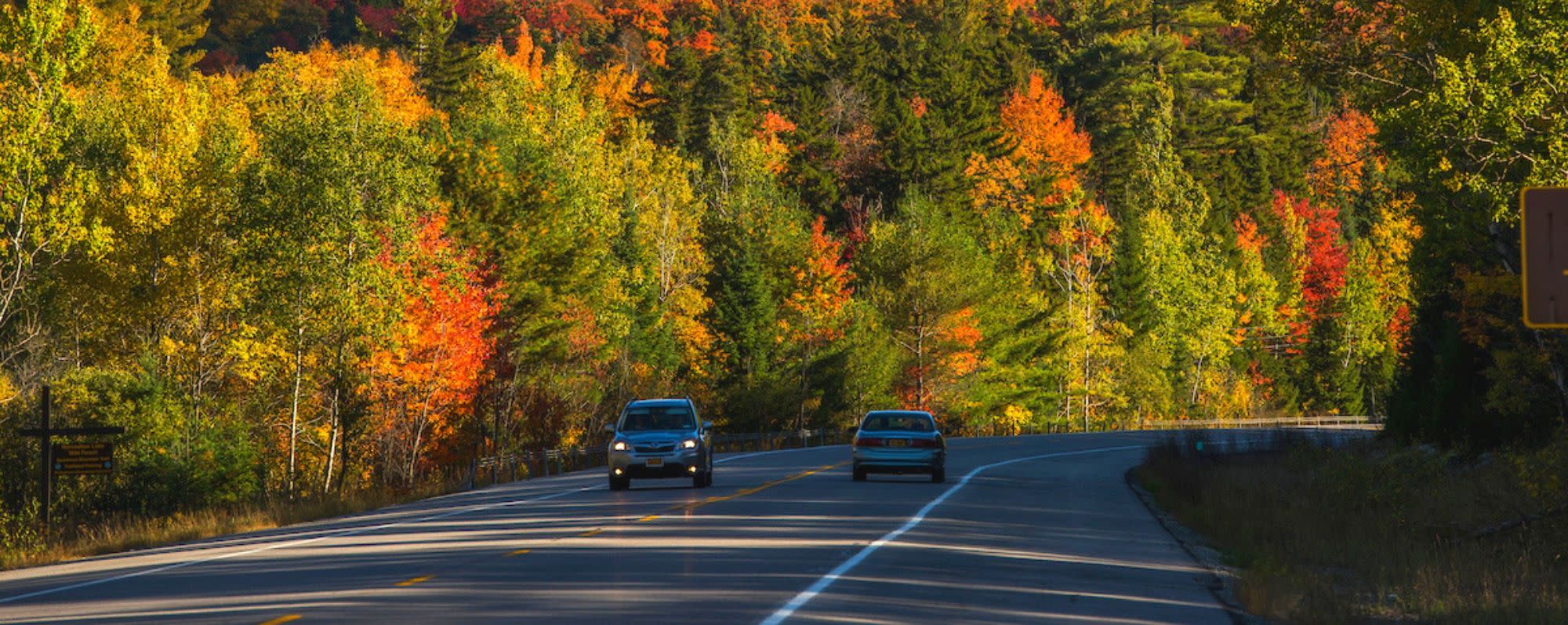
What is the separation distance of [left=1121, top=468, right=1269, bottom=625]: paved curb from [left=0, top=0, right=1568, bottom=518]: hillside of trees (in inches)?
219

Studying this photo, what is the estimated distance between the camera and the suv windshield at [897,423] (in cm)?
3850

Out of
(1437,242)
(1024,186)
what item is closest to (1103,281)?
(1024,186)

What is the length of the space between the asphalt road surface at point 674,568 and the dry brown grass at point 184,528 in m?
1.37

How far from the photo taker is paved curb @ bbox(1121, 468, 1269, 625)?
15.7 meters

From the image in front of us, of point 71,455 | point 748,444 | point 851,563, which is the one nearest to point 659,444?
point 71,455

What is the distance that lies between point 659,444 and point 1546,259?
25.0m

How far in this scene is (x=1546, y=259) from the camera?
11.3 meters

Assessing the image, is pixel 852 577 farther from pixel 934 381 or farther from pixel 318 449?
pixel 934 381

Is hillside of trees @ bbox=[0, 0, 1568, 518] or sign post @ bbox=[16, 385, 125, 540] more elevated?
hillside of trees @ bbox=[0, 0, 1568, 518]

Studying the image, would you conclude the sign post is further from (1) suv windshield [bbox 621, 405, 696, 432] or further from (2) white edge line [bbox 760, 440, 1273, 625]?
(2) white edge line [bbox 760, 440, 1273, 625]

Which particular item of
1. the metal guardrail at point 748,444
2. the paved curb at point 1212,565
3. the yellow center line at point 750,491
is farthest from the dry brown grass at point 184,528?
the paved curb at point 1212,565

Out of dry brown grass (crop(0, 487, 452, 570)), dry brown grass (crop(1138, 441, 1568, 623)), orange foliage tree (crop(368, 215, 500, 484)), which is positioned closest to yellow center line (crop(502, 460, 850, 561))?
dry brown grass (crop(0, 487, 452, 570))

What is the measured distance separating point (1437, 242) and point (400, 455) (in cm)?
3809

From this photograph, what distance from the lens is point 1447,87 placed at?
23.3 meters
